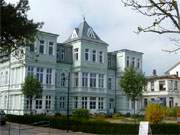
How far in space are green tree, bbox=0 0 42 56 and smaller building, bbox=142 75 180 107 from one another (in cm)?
5428

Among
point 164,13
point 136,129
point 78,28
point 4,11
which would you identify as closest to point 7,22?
point 4,11

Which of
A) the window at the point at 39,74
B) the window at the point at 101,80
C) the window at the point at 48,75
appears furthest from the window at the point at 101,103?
the window at the point at 39,74

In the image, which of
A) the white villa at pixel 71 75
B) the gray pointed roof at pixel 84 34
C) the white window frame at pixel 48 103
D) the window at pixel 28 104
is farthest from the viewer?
the gray pointed roof at pixel 84 34

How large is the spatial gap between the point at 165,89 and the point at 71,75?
22.8 m

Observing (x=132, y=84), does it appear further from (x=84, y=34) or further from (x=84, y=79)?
(x=84, y=34)

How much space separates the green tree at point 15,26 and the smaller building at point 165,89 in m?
54.3

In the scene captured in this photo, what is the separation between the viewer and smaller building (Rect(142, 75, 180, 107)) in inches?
2756

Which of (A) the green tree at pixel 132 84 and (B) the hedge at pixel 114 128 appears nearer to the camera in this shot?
(B) the hedge at pixel 114 128

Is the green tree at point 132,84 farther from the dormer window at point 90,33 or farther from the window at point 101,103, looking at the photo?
the dormer window at point 90,33

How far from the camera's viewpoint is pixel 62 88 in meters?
55.7

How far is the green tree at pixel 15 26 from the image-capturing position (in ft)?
49.7

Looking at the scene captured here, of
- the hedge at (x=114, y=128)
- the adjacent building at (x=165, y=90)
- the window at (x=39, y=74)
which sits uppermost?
the window at (x=39, y=74)

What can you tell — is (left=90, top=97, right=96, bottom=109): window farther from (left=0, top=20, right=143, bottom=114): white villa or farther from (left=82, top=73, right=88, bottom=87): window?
(left=82, top=73, right=88, bottom=87): window

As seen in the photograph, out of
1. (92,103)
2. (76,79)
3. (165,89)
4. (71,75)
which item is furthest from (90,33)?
(165,89)
